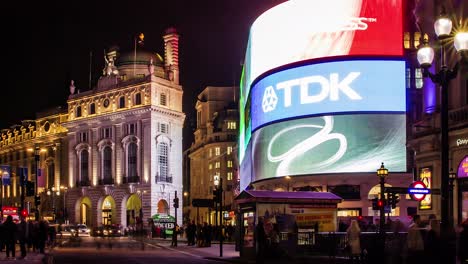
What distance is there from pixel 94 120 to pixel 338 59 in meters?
66.3

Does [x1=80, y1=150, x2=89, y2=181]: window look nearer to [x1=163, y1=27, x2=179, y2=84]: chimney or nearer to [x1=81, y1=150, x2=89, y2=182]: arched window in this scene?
[x1=81, y1=150, x2=89, y2=182]: arched window

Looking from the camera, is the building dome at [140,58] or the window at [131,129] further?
the building dome at [140,58]

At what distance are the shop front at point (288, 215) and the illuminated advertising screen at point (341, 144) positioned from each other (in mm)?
27847

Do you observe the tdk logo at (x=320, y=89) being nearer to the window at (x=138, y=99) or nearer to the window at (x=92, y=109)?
the window at (x=138, y=99)

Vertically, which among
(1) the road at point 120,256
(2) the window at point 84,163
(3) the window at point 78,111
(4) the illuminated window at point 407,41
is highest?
(4) the illuminated window at point 407,41

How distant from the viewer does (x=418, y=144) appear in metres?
37.1

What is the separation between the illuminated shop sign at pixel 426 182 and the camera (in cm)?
3569

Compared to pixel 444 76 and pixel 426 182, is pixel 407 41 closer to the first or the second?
pixel 426 182

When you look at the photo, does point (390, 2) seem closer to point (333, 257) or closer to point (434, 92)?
point (434, 92)

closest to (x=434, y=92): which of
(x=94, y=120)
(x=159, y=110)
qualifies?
(x=159, y=110)

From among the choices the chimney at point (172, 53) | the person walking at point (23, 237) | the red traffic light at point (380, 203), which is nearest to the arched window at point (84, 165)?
the chimney at point (172, 53)

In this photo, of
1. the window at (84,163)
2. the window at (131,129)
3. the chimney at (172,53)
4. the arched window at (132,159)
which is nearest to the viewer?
the window at (131,129)

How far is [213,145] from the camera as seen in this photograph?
137500mm

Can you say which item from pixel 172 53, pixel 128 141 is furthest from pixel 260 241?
pixel 172 53
